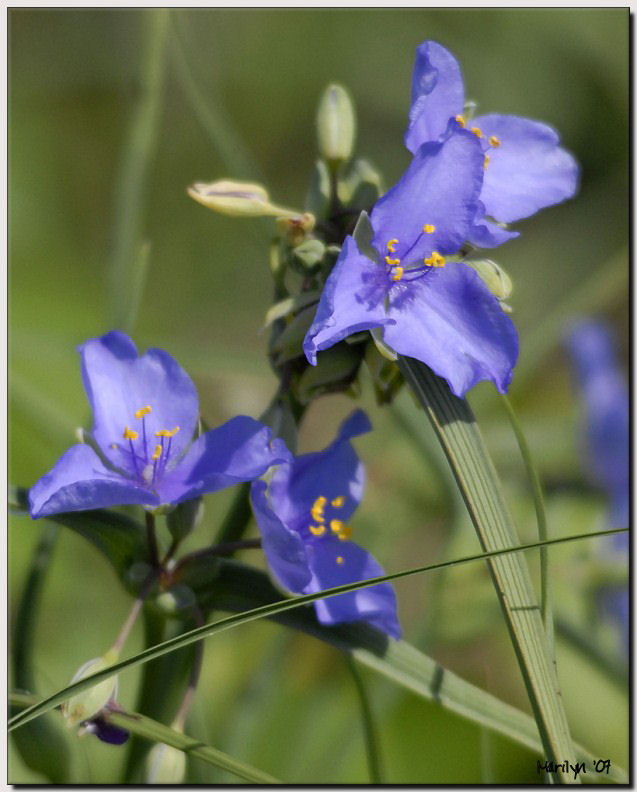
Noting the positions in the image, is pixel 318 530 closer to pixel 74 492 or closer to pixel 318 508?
pixel 318 508

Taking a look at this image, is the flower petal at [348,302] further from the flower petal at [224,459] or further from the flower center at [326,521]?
the flower center at [326,521]

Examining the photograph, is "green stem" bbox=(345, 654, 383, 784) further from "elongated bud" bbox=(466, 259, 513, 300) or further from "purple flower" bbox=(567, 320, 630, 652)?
"purple flower" bbox=(567, 320, 630, 652)

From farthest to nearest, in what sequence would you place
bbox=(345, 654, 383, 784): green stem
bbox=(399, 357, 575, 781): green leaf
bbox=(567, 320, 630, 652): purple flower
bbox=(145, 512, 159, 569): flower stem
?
bbox=(567, 320, 630, 652): purple flower
bbox=(345, 654, 383, 784): green stem
bbox=(145, 512, 159, 569): flower stem
bbox=(399, 357, 575, 781): green leaf

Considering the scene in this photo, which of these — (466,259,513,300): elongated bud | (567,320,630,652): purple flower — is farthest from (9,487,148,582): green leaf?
(567,320,630,652): purple flower

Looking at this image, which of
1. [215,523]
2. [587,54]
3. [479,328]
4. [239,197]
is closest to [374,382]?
[479,328]

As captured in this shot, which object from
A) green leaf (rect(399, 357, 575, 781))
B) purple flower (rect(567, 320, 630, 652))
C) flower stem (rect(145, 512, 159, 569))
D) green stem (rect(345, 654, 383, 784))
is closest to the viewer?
green leaf (rect(399, 357, 575, 781))

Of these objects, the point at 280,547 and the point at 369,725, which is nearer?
the point at 280,547

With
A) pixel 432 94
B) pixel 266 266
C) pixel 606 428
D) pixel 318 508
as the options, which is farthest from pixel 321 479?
pixel 266 266
